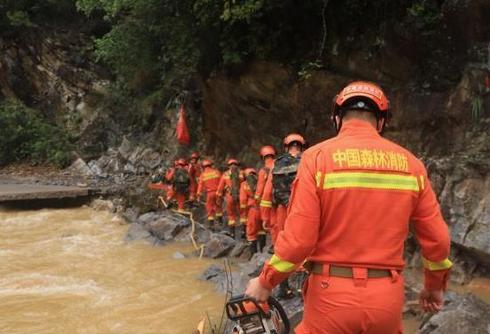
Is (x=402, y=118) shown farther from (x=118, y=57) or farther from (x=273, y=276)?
(x=118, y=57)

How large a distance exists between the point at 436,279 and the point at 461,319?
217cm

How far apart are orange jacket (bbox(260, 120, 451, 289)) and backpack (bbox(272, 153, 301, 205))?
349 cm

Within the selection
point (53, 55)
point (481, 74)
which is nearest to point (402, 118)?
point (481, 74)

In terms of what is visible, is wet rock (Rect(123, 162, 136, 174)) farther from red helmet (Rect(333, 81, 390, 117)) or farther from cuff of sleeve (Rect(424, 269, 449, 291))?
cuff of sleeve (Rect(424, 269, 449, 291))

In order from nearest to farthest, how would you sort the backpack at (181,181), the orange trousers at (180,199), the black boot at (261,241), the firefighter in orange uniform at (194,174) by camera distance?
1. the black boot at (261,241)
2. the backpack at (181,181)
3. the orange trousers at (180,199)
4. the firefighter in orange uniform at (194,174)

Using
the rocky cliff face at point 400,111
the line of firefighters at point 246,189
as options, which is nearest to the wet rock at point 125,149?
the rocky cliff face at point 400,111

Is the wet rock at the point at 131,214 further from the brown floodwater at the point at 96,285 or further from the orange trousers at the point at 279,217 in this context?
the orange trousers at the point at 279,217

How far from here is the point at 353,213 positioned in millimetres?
2395

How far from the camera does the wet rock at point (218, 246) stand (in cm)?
949

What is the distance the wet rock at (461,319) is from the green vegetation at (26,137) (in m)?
18.8

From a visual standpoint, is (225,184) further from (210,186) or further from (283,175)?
(283,175)

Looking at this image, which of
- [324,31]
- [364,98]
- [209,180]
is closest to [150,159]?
[209,180]

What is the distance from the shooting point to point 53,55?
22766 mm

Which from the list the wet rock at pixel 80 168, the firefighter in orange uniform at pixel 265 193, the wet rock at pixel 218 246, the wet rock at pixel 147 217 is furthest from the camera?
the wet rock at pixel 80 168
